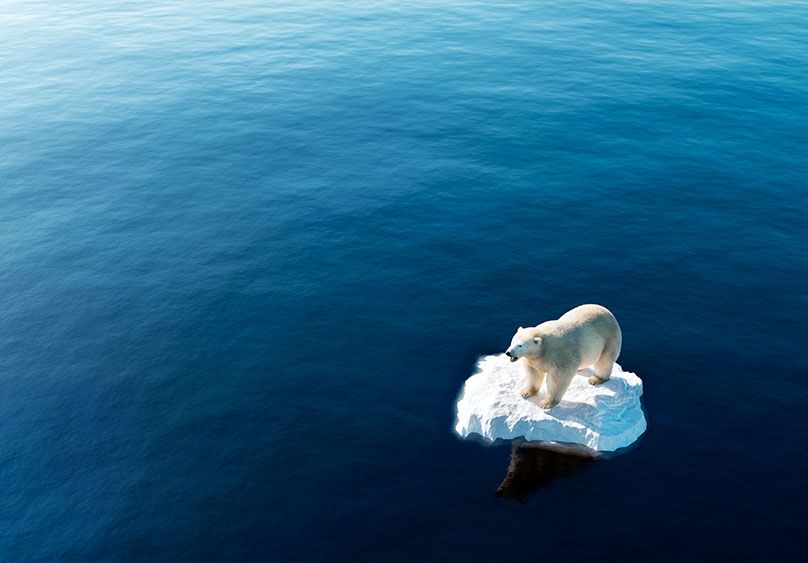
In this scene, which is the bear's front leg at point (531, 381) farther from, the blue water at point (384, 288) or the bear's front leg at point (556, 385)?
the blue water at point (384, 288)

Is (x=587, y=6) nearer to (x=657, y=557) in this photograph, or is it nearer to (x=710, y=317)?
(x=710, y=317)

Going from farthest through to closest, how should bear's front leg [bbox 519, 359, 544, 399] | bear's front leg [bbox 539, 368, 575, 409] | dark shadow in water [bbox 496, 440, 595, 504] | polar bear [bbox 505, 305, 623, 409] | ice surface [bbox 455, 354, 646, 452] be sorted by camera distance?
1. bear's front leg [bbox 519, 359, 544, 399]
2. ice surface [bbox 455, 354, 646, 452]
3. bear's front leg [bbox 539, 368, 575, 409]
4. polar bear [bbox 505, 305, 623, 409]
5. dark shadow in water [bbox 496, 440, 595, 504]

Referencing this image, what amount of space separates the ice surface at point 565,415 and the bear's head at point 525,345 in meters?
4.61

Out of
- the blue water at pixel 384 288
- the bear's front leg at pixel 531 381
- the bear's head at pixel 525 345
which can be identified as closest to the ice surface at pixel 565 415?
the bear's front leg at pixel 531 381

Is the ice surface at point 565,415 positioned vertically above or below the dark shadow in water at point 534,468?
above

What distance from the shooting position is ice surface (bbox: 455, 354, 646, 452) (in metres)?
48.5

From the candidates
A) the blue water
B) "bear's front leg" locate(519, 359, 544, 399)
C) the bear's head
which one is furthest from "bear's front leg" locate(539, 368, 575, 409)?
the blue water

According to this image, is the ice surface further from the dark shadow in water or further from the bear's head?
the bear's head

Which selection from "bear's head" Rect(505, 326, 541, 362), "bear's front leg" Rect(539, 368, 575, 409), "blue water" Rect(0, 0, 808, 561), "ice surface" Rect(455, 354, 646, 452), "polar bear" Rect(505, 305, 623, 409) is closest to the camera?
"blue water" Rect(0, 0, 808, 561)

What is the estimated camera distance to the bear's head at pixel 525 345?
46562 mm

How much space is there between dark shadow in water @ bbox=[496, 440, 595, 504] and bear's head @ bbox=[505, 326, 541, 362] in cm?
664

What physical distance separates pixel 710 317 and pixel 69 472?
49.9 metres

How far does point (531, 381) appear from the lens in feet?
163

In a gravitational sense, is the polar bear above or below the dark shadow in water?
above
